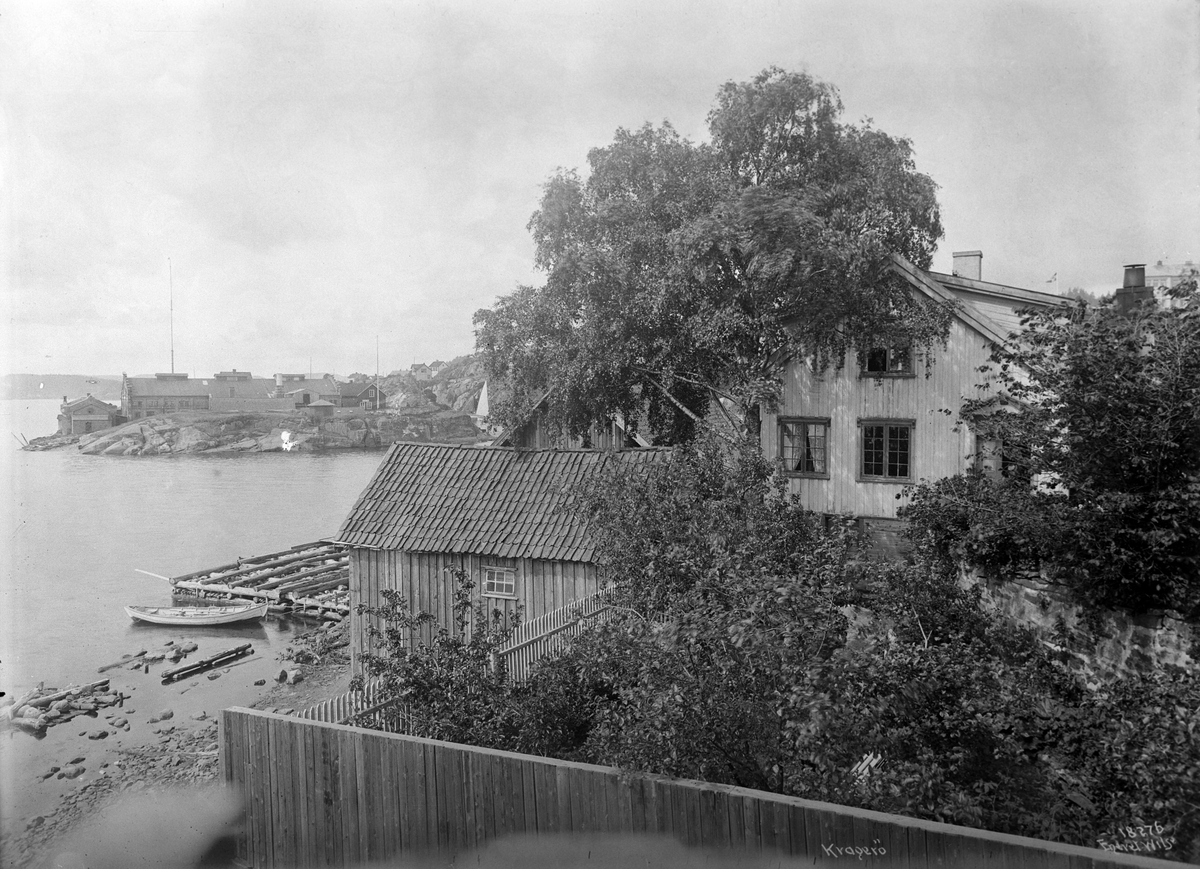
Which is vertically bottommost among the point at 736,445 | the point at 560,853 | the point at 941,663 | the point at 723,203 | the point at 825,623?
the point at 560,853

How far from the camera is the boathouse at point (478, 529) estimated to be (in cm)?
1448

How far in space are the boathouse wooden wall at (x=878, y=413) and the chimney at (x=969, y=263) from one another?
3.82 metres

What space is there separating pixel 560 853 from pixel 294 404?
87620 mm

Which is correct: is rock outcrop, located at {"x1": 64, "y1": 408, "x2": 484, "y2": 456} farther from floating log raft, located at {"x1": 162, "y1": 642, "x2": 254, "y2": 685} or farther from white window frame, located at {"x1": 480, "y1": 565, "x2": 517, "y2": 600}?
white window frame, located at {"x1": 480, "y1": 565, "x2": 517, "y2": 600}

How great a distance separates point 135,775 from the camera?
1739 centimetres

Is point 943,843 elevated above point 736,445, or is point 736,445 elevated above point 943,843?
point 736,445

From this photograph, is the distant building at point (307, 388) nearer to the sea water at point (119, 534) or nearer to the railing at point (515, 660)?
the sea water at point (119, 534)

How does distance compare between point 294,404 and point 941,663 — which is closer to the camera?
point 941,663

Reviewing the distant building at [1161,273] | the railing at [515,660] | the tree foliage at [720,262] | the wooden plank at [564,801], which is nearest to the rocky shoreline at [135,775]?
the railing at [515,660]

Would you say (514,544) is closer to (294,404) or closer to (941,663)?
(941,663)

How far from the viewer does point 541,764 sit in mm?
6148

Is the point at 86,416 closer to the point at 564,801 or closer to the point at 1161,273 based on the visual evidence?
the point at 1161,273

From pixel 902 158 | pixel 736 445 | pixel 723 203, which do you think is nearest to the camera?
pixel 736 445

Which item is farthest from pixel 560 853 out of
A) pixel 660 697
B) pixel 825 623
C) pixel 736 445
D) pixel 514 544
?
pixel 514 544
